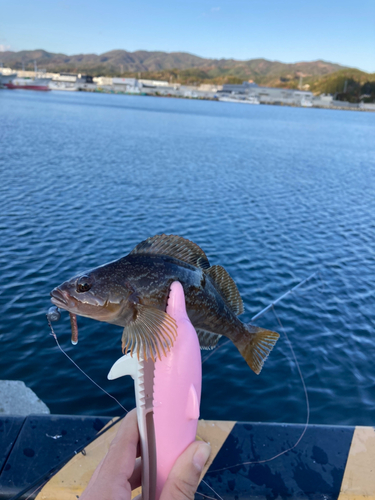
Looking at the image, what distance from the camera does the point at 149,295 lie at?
3049 mm

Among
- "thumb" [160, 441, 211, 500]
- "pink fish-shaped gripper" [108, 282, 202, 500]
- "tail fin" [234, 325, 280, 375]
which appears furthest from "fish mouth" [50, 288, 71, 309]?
"tail fin" [234, 325, 280, 375]

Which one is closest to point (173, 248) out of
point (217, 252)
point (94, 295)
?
point (94, 295)

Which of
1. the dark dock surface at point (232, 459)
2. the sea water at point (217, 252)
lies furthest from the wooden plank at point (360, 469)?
the sea water at point (217, 252)

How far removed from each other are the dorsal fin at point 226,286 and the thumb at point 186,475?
4.47 ft

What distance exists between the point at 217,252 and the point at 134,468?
1391cm

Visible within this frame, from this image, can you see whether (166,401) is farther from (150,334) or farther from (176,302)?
(176,302)

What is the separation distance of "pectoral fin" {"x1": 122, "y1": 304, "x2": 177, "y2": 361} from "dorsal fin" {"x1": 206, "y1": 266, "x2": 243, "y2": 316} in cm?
87

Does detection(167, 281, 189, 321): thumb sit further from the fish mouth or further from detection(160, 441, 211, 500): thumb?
detection(160, 441, 211, 500): thumb

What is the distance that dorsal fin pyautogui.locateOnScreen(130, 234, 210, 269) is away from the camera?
10.8 ft

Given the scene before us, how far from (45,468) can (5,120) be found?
63421 mm

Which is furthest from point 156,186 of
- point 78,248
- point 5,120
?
point 5,120

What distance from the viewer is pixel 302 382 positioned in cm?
940

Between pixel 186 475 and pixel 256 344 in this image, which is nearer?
pixel 186 475

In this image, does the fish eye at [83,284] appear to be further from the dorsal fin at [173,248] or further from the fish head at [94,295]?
the dorsal fin at [173,248]
